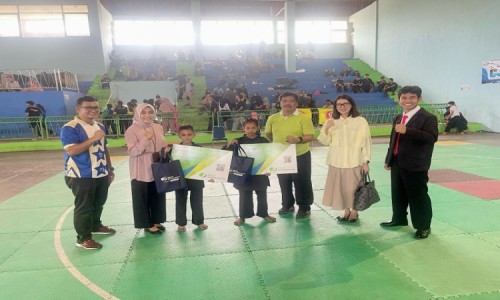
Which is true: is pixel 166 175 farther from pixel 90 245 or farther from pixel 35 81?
pixel 35 81

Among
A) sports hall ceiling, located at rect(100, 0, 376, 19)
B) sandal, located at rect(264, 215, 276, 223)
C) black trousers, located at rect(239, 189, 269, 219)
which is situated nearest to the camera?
black trousers, located at rect(239, 189, 269, 219)

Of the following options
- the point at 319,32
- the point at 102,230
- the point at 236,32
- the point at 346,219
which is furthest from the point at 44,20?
the point at 346,219

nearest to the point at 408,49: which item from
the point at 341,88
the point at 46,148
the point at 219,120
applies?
the point at 341,88

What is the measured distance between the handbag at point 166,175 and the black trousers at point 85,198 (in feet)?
2.34

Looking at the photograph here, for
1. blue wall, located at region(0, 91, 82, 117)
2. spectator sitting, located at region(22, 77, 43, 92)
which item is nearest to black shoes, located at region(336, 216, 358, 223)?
blue wall, located at region(0, 91, 82, 117)

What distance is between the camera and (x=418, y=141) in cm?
411

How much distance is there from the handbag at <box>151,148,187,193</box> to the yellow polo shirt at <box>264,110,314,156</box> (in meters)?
1.58

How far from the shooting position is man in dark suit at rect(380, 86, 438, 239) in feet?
13.4

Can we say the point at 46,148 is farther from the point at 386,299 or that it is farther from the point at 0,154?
the point at 386,299

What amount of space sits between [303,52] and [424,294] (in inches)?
1124

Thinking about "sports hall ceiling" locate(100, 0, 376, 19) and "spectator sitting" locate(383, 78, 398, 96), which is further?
"sports hall ceiling" locate(100, 0, 376, 19)

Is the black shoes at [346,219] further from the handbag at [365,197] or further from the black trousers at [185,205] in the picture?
the black trousers at [185,205]

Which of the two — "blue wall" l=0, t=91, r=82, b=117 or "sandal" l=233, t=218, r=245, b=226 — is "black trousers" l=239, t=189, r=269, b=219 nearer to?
"sandal" l=233, t=218, r=245, b=226

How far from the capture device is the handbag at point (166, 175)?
4.38 metres
